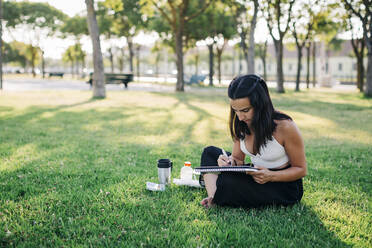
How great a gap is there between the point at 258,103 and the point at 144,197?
186 centimetres

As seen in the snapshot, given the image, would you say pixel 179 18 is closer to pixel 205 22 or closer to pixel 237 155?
pixel 205 22

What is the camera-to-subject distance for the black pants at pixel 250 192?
10.9 feet

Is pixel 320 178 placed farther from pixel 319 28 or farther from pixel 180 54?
pixel 319 28

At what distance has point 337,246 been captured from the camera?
9.26 feet

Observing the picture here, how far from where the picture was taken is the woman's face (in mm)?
3047

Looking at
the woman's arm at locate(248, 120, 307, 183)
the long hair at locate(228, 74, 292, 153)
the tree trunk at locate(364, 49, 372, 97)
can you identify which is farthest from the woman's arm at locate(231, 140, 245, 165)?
the tree trunk at locate(364, 49, 372, 97)

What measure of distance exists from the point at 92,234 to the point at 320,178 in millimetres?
3411

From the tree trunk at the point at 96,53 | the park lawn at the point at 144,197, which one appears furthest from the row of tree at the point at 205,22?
the park lawn at the point at 144,197

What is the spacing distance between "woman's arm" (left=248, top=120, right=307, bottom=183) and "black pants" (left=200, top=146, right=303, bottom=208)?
0.14m

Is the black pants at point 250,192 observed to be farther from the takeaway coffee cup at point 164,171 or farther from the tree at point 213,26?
the tree at point 213,26

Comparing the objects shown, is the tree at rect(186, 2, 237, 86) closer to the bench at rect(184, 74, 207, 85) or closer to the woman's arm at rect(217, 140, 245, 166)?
the bench at rect(184, 74, 207, 85)

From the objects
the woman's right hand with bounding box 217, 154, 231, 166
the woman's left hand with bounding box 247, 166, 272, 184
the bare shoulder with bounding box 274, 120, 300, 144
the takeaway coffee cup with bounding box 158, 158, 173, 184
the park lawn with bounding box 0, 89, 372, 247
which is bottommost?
the park lawn with bounding box 0, 89, 372, 247

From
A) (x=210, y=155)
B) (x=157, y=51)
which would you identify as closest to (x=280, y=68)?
(x=210, y=155)

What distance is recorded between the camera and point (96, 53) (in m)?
15.4
